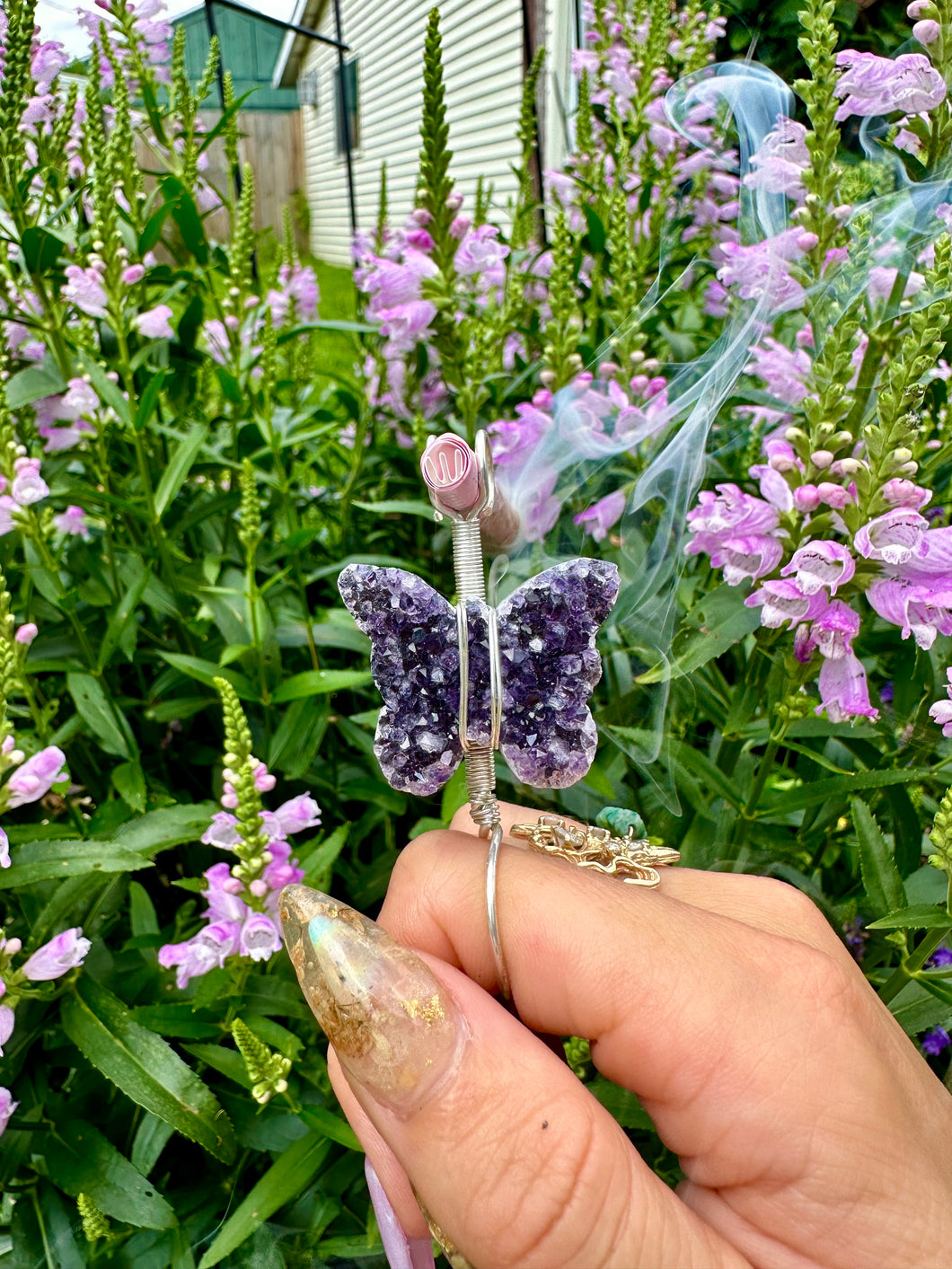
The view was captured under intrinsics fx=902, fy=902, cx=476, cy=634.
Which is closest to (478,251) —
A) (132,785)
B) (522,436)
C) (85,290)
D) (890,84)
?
(522,436)

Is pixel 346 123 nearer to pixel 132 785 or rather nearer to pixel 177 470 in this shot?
pixel 177 470

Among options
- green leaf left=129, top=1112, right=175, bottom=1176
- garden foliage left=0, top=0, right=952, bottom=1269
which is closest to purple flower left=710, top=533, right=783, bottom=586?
garden foliage left=0, top=0, right=952, bottom=1269

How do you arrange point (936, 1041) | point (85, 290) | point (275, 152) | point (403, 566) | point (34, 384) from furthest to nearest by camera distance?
point (275, 152), point (403, 566), point (34, 384), point (85, 290), point (936, 1041)

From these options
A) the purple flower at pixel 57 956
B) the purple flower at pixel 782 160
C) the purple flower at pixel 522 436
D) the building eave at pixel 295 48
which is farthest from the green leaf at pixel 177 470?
the building eave at pixel 295 48

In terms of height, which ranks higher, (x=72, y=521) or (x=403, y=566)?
(x=72, y=521)

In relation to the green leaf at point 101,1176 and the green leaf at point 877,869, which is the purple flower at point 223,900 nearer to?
the green leaf at point 101,1176

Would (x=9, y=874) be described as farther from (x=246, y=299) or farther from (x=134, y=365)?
(x=246, y=299)
